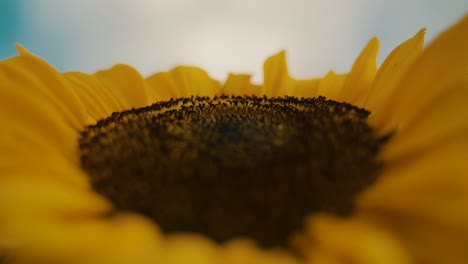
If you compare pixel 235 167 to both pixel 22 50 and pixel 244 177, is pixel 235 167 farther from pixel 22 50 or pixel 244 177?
pixel 22 50

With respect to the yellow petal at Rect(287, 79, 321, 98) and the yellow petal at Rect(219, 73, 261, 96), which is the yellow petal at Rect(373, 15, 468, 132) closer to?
the yellow petal at Rect(287, 79, 321, 98)

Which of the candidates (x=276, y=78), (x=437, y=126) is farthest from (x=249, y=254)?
(x=276, y=78)

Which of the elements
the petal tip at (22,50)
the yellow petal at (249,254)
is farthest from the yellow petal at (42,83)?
the yellow petal at (249,254)

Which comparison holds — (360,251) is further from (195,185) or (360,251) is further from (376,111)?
(376,111)

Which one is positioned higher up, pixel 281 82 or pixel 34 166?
pixel 281 82

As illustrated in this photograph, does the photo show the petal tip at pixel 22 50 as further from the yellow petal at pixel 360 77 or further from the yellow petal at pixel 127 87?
the yellow petal at pixel 360 77

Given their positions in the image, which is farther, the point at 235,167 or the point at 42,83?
the point at 42,83
